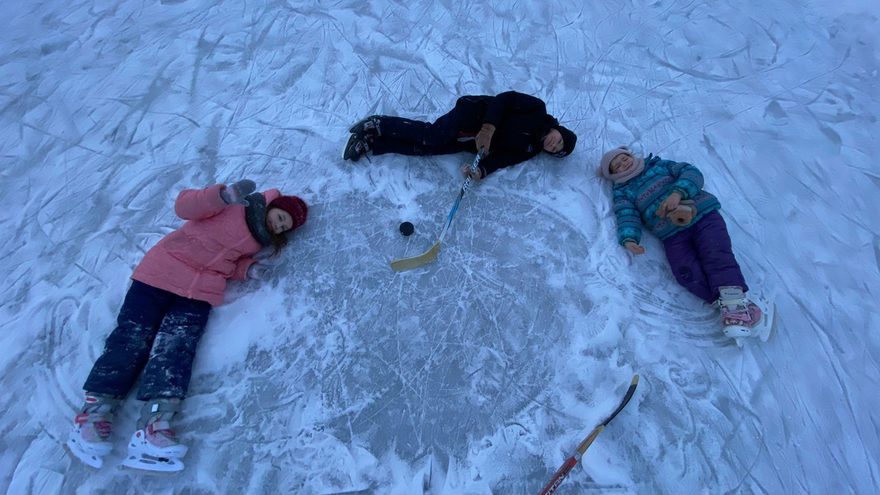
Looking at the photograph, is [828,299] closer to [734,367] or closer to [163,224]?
[734,367]

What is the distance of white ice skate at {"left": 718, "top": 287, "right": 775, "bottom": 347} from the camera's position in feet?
8.43

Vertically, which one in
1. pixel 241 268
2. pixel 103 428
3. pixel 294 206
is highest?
pixel 294 206

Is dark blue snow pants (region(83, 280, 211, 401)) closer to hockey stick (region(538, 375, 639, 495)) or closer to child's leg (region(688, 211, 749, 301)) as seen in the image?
hockey stick (region(538, 375, 639, 495))

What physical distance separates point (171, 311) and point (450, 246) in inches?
62.2

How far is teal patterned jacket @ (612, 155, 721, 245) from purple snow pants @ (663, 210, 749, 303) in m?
0.05

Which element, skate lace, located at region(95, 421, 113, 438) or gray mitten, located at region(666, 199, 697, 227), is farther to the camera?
gray mitten, located at region(666, 199, 697, 227)

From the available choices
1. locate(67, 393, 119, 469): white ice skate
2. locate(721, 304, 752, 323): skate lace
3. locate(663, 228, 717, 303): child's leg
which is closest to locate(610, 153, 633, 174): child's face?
locate(663, 228, 717, 303): child's leg

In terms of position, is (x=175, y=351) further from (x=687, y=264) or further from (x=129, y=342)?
(x=687, y=264)

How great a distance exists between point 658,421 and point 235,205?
2.49 m

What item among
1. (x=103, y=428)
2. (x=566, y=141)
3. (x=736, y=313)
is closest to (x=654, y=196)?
(x=566, y=141)

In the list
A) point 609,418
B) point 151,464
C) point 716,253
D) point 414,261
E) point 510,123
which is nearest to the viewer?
point 151,464

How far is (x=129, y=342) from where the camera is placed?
2451 mm

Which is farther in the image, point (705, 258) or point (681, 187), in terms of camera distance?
point (681, 187)

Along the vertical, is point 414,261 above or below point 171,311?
below
